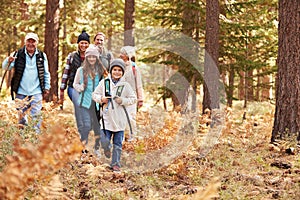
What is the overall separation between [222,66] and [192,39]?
126 cm

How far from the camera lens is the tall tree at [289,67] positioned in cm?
885

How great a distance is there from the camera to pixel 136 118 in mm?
9844

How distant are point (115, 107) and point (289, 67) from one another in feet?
11.7

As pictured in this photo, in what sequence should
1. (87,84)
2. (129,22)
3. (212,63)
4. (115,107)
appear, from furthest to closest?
1. (129,22)
2. (212,63)
3. (87,84)
4. (115,107)

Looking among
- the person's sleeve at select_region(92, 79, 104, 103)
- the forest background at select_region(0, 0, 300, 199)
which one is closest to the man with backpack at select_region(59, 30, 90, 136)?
the forest background at select_region(0, 0, 300, 199)

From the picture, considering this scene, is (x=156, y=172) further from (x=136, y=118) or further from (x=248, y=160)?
(x=136, y=118)

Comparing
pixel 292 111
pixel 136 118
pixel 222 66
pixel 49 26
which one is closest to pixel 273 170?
pixel 292 111

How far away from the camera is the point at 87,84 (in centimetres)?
848

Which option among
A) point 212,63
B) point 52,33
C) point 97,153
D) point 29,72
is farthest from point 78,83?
point 52,33

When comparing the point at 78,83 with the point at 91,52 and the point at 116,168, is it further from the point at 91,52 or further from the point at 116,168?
the point at 116,168

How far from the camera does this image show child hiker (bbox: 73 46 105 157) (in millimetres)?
8430

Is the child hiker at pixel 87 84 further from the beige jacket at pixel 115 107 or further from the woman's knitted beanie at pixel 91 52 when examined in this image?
the beige jacket at pixel 115 107

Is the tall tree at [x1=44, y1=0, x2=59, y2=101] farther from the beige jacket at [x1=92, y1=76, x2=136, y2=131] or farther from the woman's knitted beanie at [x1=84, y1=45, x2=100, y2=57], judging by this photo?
the beige jacket at [x1=92, y1=76, x2=136, y2=131]

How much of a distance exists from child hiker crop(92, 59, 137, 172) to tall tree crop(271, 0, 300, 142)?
3.12 meters
